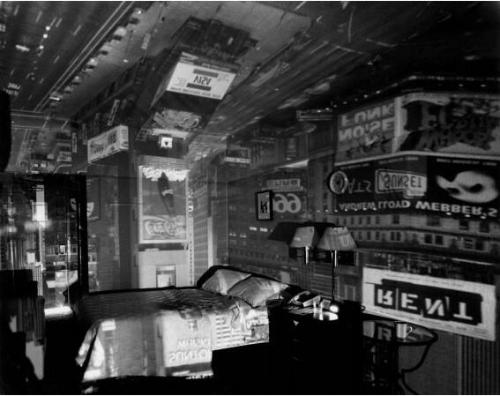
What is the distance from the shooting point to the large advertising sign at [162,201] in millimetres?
4656

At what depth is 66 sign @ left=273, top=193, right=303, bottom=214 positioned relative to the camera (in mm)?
4141

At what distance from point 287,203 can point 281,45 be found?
1804mm

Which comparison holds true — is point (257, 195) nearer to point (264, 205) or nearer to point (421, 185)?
point (264, 205)

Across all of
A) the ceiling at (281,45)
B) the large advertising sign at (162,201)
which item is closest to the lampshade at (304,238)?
the ceiling at (281,45)

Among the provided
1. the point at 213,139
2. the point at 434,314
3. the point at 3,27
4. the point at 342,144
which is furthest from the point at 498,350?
the point at 3,27

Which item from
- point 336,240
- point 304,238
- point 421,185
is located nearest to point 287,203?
point 304,238

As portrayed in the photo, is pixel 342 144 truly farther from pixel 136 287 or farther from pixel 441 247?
pixel 136 287

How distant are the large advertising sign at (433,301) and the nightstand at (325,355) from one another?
0.34m


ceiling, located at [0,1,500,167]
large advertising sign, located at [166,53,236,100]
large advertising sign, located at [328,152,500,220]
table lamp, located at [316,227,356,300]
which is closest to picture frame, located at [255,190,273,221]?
large advertising sign, located at [328,152,500,220]

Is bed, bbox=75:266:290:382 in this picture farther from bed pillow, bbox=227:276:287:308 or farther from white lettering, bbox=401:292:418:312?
white lettering, bbox=401:292:418:312

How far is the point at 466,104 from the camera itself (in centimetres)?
277

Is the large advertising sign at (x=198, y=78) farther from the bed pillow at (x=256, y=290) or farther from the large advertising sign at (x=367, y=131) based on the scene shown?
the bed pillow at (x=256, y=290)

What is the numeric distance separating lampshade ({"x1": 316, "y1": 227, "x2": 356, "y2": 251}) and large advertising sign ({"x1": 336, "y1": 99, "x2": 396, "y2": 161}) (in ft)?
2.56

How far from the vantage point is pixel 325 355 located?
9.27 ft
